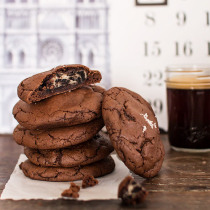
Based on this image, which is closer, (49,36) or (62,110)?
(62,110)

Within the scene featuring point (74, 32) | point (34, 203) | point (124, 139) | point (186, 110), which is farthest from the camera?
point (74, 32)

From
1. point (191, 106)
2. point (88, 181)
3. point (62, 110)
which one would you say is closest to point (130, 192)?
point (88, 181)

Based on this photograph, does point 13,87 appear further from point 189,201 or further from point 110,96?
point 189,201

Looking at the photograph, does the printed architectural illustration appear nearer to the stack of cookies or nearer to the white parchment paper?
the stack of cookies

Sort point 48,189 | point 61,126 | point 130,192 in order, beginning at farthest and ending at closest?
point 61,126 → point 48,189 → point 130,192

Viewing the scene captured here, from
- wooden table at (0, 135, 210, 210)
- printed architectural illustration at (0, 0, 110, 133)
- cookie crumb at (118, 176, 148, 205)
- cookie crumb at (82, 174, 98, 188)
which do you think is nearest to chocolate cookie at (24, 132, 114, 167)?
cookie crumb at (82, 174, 98, 188)

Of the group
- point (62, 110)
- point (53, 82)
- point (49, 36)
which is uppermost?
point (49, 36)

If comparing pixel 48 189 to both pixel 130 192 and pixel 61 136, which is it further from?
pixel 130 192

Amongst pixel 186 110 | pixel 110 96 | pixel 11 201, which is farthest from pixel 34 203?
pixel 186 110
